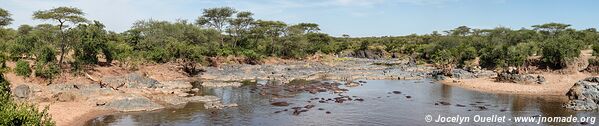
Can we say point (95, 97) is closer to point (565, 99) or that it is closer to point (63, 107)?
point (63, 107)

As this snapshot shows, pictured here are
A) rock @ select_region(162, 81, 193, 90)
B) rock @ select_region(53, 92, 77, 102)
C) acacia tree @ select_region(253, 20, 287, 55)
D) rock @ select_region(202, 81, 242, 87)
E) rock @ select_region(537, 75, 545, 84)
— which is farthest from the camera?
acacia tree @ select_region(253, 20, 287, 55)

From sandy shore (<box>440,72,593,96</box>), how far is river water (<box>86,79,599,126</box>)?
2828mm

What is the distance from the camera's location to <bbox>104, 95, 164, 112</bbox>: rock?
3481 cm

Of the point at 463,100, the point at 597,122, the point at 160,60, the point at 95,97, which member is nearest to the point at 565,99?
the point at 463,100

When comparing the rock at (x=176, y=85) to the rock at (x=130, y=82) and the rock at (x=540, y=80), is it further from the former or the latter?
the rock at (x=540, y=80)

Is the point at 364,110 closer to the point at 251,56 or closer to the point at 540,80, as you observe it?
the point at 540,80

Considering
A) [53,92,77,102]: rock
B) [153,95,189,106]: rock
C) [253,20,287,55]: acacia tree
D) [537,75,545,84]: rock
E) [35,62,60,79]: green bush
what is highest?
[253,20,287,55]: acacia tree

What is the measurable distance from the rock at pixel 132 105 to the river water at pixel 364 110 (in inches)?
47.9

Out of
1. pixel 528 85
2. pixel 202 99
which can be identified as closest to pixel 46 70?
pixel 202 99

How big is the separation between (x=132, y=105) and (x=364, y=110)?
16719 mm

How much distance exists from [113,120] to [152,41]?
45.5 metres

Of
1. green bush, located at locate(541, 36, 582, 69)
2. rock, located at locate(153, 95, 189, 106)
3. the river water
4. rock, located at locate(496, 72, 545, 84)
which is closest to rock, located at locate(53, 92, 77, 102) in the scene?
the river water

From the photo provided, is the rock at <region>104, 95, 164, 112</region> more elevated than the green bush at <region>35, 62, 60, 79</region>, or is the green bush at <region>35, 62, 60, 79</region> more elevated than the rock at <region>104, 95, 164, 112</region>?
the green bush at <region>35, 62, 60, 79</region>

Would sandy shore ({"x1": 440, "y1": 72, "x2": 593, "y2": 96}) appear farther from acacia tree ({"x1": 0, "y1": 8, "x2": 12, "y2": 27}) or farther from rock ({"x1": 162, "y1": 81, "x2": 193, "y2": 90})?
acacia tree ({"x1": 0, "y1": 8, "x2": 12, "y2": 27})
